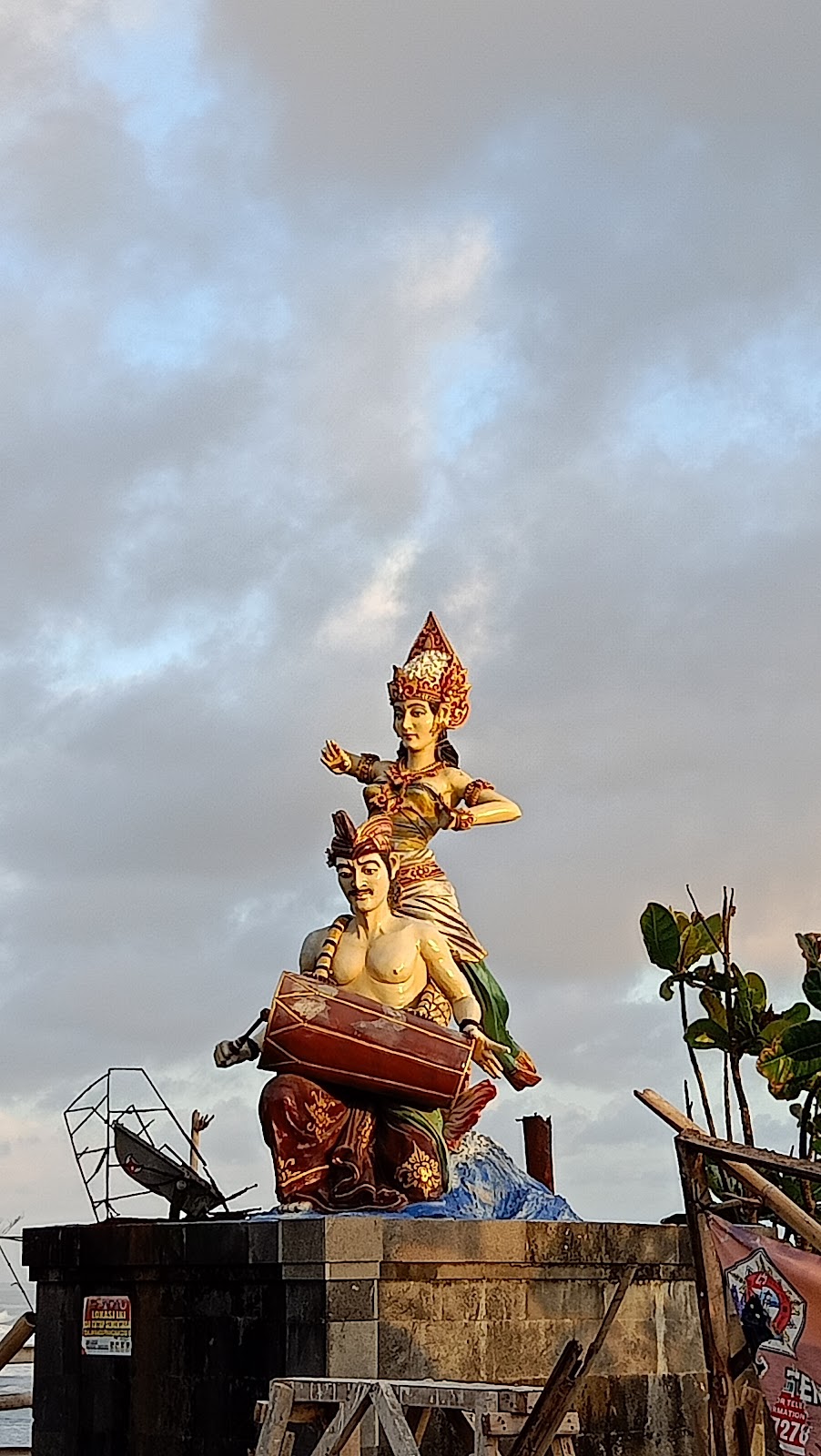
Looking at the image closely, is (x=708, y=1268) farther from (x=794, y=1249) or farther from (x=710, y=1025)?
(x=710, y=1025)

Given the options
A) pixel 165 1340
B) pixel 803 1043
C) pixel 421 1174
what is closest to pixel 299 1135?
pixel 421 1174

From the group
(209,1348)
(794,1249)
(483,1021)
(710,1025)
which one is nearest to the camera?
(794,1249)

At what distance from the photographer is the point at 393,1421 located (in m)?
7.47

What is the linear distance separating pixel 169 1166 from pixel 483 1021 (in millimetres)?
2513

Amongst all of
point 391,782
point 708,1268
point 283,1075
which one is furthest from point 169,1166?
point 708,1268

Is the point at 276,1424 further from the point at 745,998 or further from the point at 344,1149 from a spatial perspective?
the point at 745,998

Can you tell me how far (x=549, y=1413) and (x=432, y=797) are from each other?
5938mm

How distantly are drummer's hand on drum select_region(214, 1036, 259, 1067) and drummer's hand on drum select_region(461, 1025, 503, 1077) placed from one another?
135cm

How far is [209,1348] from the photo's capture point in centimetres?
1123

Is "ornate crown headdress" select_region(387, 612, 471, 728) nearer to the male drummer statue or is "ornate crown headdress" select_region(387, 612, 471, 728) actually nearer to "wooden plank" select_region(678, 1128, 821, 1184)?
the male drummer statue

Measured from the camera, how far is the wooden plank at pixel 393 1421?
7363mm

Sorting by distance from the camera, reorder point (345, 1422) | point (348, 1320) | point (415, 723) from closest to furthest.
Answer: point (345, 1422) → point (348, 1320) → point (415, 723)

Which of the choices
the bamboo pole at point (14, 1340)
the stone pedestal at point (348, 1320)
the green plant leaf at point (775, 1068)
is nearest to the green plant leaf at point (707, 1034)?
the green plant leaf at point (775, 1068)

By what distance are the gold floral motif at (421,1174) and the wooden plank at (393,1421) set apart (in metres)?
3.83
